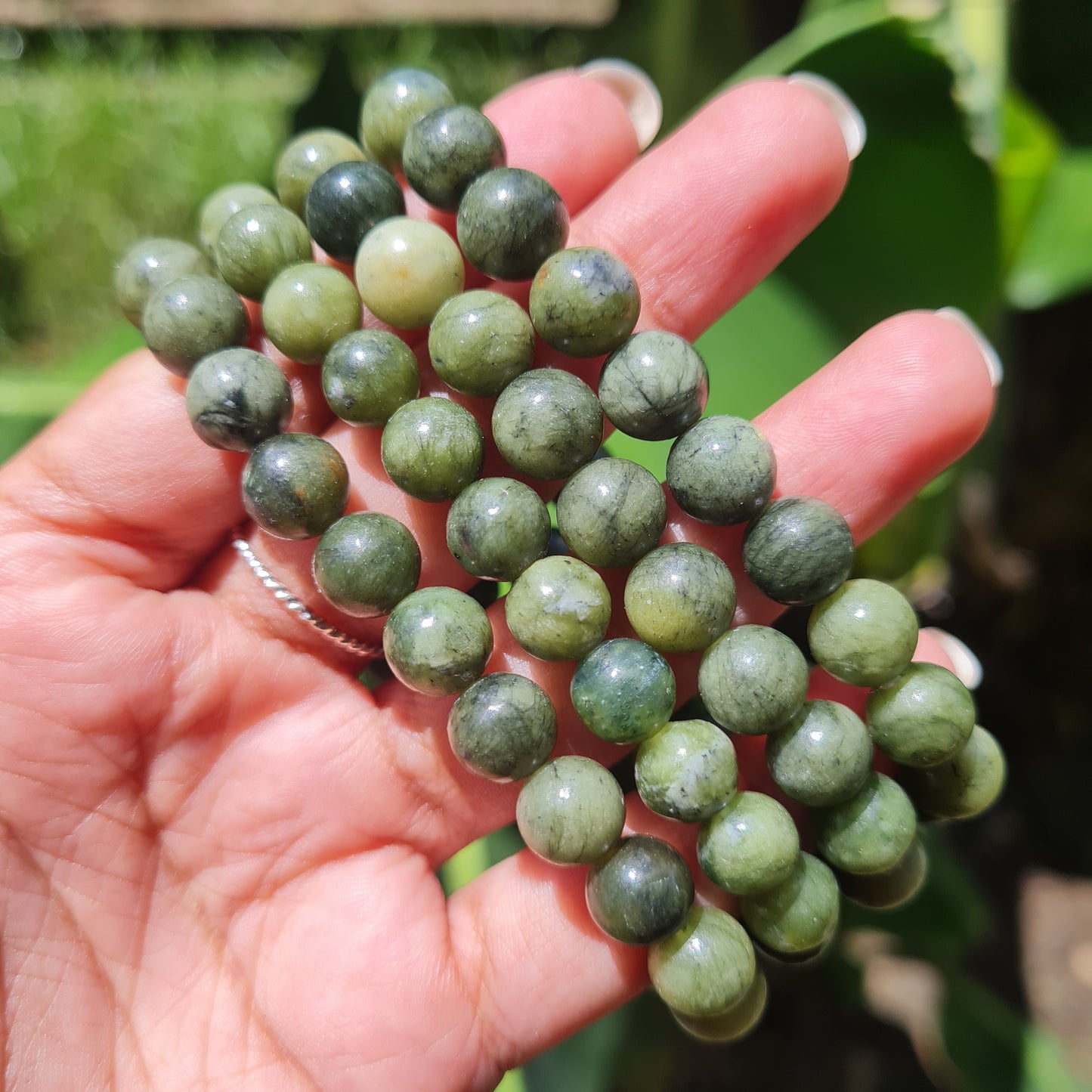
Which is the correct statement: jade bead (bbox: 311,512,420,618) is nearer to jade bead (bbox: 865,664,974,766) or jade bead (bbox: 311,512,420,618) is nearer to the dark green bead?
the dark green bead

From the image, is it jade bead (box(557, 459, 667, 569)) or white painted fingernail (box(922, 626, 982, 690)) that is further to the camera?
white painted fingernail (box(922, 626, 982, 690))

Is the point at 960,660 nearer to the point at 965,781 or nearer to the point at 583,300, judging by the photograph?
the point at 965,781

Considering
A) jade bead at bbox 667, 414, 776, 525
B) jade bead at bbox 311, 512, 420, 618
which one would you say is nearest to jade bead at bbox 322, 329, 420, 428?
jade bead at bbox 311, 512, 420, 618

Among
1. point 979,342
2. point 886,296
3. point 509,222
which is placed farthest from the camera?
point 886,296

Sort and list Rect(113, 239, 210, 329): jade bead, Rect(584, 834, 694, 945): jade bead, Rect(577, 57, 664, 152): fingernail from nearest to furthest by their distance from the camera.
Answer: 1. Rect(584, 834, 694, 945): jade bead
2. Rect(113, 239, 210, 329): jade bead
3. Rect(577, 57, 664, 152): fingernail

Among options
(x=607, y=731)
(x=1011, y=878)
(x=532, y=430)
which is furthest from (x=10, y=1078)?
(x=1011, y=878)

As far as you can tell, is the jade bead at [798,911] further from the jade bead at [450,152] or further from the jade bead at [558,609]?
the jade bead at [450,152]

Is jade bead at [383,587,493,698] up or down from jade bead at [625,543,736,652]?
down

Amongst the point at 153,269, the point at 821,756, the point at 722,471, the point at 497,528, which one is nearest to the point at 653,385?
the point at 722,471
